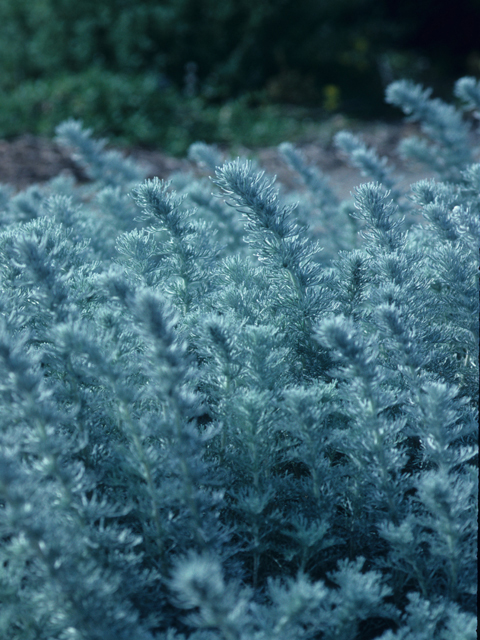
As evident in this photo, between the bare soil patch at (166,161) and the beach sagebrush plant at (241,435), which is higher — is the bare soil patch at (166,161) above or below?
above

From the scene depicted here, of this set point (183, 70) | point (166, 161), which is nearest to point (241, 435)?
point (166, 161)

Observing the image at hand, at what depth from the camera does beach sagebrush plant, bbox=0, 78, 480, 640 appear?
1144 millimetres

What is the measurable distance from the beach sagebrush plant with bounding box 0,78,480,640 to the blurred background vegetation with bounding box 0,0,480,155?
6100 mm

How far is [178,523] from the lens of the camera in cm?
131

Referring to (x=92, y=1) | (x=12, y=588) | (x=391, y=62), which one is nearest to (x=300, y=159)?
(x=12, y=588)

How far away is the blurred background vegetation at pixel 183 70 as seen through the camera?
8039 mm

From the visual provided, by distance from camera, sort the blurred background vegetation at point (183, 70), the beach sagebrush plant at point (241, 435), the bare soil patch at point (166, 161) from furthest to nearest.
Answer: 1. the blurred background vegetation at point (183, 70)
2. the bare soil patch at point (166, 161)
3. the beach sagebrush plant at point (241, 435)

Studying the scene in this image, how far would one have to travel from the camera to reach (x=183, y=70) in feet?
33.1

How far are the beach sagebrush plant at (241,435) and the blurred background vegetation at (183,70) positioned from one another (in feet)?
20.0

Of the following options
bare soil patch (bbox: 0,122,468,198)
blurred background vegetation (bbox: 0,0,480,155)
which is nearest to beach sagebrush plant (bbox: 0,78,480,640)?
bare soil patch (bbox: 0,122,468,198)

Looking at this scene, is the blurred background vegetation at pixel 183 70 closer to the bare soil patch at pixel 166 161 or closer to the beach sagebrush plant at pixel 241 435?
the bare soil patch at pixel 166 161

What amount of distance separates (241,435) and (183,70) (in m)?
9.62

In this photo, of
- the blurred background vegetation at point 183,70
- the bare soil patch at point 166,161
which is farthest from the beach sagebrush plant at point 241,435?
the blurred background vegetation at point 183,70

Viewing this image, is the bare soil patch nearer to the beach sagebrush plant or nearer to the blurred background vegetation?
the blurred background vegetation
